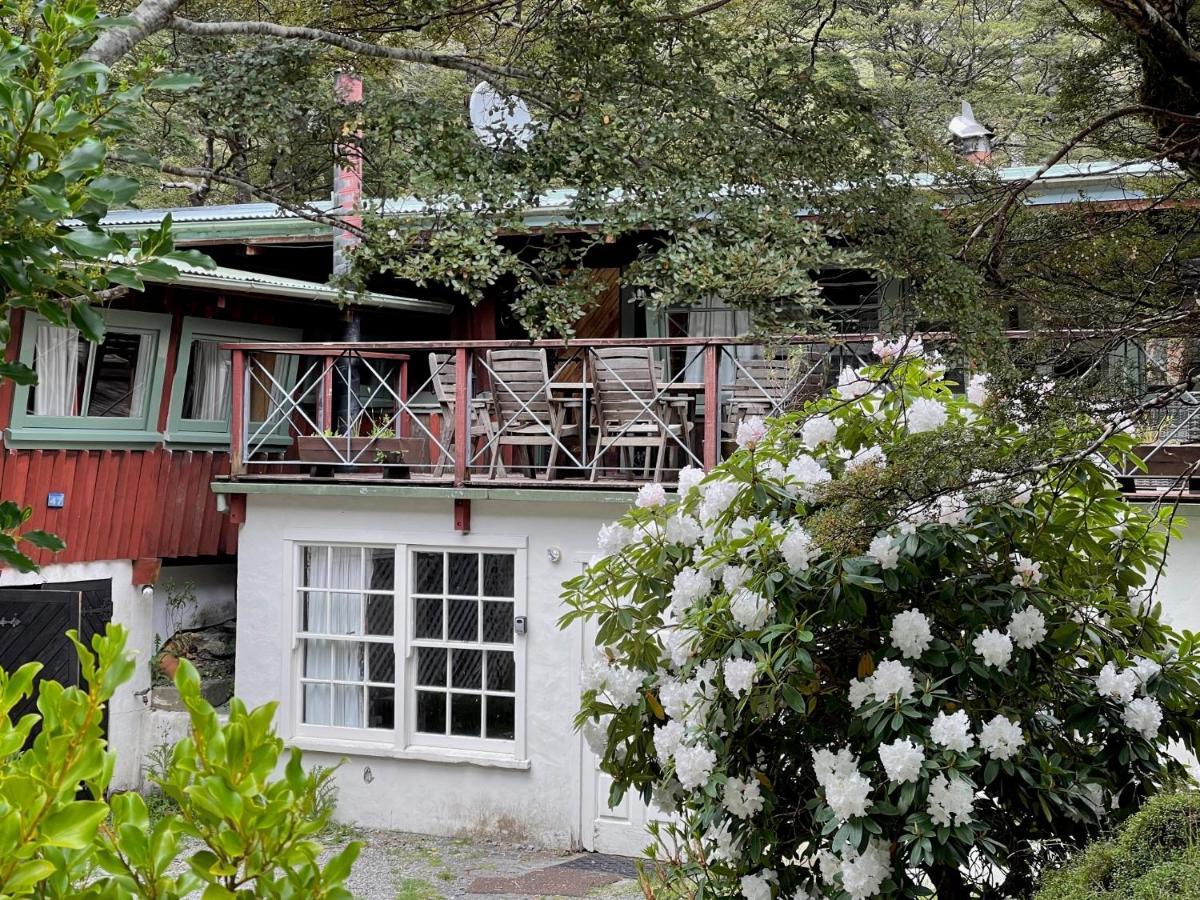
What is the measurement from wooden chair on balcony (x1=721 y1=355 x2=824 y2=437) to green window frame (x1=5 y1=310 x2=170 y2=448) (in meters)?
4.91

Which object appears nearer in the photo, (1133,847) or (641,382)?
(1133,847)

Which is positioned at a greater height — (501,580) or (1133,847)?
(501,580)

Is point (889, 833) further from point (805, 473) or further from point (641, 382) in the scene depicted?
point (641, 382)

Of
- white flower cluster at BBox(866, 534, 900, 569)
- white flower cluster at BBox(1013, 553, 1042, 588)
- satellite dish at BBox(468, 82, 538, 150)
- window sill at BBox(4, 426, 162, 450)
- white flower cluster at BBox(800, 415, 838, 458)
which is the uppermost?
satellite dish at BBox(468, 82, 538, 150)

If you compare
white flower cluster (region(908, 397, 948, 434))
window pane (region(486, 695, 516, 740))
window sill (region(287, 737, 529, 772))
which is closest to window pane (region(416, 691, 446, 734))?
window sill (region(287, 737, 529, 772))

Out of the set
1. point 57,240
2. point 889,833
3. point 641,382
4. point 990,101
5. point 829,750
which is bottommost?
point 889,833

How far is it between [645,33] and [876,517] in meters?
3.01

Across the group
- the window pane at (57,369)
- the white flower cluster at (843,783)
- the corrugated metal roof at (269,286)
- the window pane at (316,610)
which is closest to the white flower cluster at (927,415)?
the white flower cluster at (843,783)

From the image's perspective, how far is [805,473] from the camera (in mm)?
3982

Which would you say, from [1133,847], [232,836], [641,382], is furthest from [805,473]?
[641,382]

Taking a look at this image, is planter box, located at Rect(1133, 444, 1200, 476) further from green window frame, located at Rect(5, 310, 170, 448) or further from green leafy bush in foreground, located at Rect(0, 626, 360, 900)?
green window frame, located at Rect(5, 310, 170, 448)

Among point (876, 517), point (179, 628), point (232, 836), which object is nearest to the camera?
point (232, 836)

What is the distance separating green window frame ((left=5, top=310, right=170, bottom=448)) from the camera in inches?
372

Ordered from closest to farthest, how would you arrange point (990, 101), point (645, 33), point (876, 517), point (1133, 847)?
point (1133, 847)
point (876, 517)
point (645, 33)
point (990, 101)
